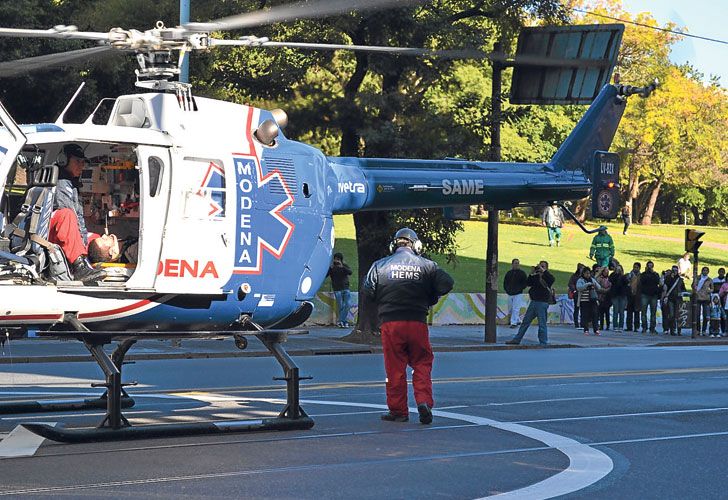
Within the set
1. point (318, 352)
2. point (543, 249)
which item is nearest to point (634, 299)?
point (318, 352)

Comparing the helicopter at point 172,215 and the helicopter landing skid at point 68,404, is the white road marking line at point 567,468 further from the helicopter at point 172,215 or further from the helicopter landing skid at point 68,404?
the helicopter landing skid at point 68,404

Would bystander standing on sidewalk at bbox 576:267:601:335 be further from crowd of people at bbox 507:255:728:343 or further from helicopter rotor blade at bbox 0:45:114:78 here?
helicopter rotor blade at bbox 0:45:114:78

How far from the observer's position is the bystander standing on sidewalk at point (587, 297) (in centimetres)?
3362

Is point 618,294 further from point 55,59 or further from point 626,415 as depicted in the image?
point 55,59

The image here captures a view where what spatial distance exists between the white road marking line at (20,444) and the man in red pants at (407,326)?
3651 millimetres

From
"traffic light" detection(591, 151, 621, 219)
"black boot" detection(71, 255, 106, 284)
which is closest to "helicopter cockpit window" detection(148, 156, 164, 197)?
"black boot" detection(71, 255, 106, 284)

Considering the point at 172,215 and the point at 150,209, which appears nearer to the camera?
the point at 150,209

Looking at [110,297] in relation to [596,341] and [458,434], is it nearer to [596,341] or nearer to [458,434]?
[458,434]

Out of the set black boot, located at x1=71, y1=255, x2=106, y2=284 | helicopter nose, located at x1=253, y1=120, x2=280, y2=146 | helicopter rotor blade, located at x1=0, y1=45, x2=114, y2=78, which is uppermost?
helicopter rotor blade, located at x1=0, y1=45, x2=114, y2=78

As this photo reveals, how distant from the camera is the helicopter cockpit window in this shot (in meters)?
11.7

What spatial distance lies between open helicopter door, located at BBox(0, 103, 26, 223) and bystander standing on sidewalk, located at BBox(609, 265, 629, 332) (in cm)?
2599

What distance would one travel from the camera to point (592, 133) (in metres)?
21.0

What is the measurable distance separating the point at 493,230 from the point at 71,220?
1873cm

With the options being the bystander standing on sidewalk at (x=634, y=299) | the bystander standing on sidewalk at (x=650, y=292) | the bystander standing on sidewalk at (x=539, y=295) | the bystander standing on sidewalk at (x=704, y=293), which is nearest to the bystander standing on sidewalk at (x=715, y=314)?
the bystander standing on sidewalk at (x=704, y=293)
